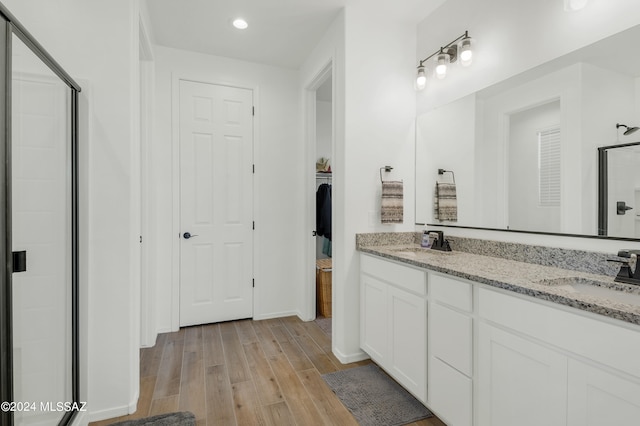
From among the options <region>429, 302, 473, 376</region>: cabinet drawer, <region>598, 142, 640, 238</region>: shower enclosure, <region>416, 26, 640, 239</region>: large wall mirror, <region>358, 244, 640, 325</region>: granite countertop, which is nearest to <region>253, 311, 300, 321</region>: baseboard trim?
<region>358, 244, 640, 325</region>: granite countertop

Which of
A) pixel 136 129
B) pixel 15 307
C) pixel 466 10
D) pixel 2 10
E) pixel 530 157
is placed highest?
pixel 466 10

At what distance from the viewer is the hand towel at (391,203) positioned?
2.49 metres

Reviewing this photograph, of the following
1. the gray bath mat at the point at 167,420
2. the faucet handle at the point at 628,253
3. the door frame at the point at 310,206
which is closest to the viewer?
the faucet handle at the point at 628,253

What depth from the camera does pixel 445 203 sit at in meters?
2.46

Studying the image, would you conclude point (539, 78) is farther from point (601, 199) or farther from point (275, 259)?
point (275, 259)

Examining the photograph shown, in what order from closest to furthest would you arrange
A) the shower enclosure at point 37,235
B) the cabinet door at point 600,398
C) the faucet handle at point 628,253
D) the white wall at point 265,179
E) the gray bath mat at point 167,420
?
the cabinet door at point 600,398 < the shower enclosure at point 37,235 < the faucet handle at point 628,253 < the gray bath mat at point 167,420 < the white wall at point 265,179

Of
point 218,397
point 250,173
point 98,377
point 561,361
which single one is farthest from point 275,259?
point 561,361

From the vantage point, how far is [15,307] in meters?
1.24

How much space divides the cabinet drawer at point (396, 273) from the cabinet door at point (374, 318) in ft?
0.19

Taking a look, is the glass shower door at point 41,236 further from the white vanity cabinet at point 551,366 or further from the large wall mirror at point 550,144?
the large wall mirror at point 550,144

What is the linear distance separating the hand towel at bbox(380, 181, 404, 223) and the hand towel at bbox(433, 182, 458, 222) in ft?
0.95

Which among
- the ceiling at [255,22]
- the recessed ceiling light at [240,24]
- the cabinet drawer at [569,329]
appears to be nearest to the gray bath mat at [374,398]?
the cabinet drawer at [569,329]

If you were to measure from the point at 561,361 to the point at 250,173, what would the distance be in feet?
9.50

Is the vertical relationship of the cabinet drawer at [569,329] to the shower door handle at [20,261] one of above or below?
below
